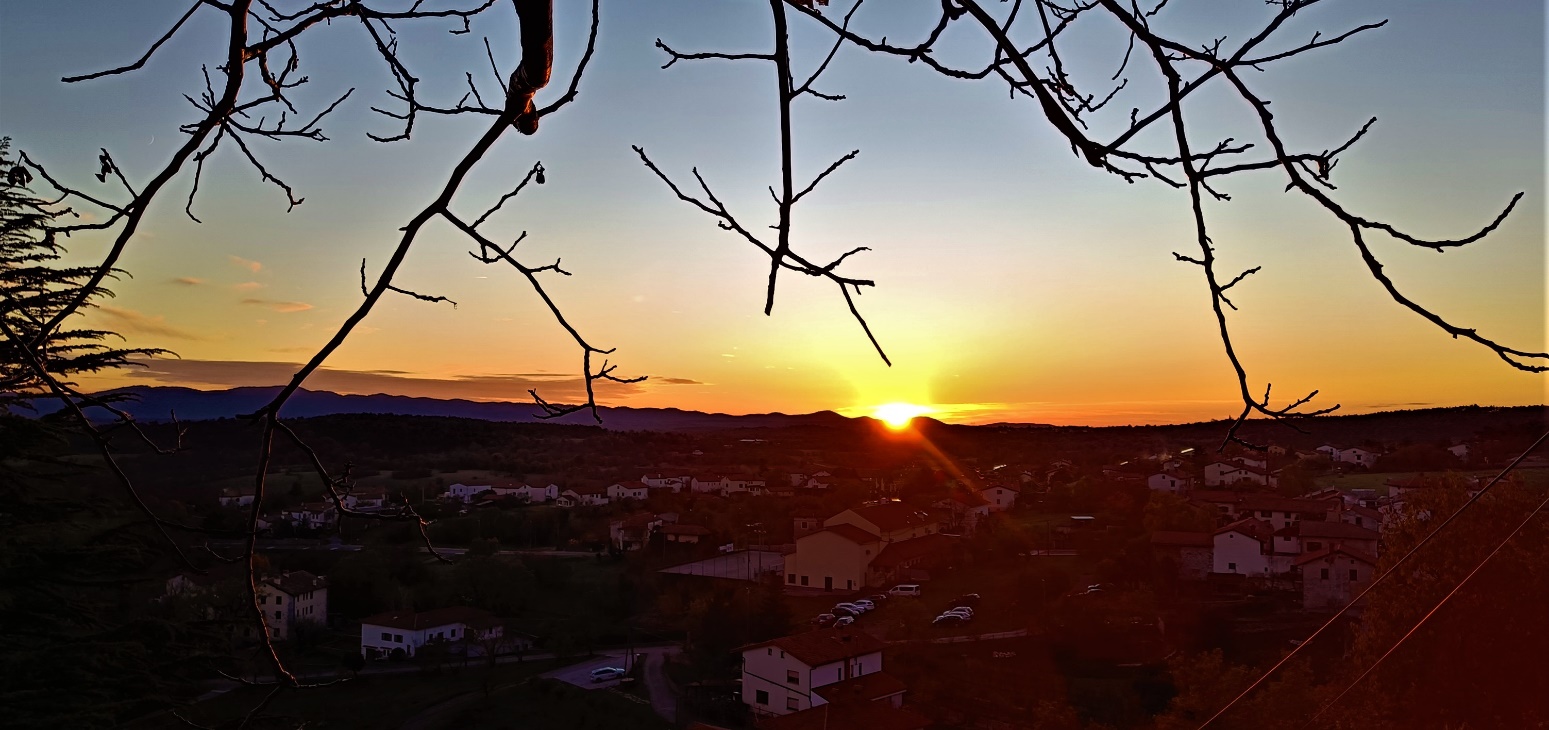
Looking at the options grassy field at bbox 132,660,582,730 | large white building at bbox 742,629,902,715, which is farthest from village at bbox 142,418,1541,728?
grassy field at bbox 132,660,582,730

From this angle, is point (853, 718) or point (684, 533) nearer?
point (853, 718)

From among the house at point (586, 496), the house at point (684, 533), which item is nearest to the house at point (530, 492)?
the house at point (586, 496)

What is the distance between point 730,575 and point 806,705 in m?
10.0

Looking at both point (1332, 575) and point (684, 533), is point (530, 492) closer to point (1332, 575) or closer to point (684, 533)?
point (684, 533)

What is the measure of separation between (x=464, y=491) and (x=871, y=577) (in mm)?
15827

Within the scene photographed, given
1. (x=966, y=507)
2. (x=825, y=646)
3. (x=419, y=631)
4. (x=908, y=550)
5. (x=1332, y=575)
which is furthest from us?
(x=966, y=507)

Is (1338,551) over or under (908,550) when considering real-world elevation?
over

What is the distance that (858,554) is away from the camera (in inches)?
955

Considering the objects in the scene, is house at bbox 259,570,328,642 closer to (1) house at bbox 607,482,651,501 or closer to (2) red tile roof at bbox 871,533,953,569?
(2) red tile roof at bbox 871,533,953,569

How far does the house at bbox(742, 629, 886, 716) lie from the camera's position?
47.4 ft

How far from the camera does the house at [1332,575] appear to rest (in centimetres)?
1656

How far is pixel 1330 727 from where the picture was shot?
9.47 m

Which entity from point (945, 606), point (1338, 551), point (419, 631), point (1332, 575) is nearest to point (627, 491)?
point (419, 631)

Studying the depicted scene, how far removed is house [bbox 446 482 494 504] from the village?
12cm
